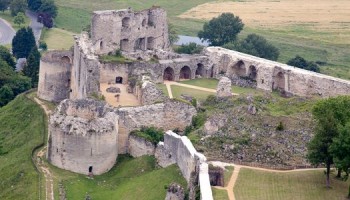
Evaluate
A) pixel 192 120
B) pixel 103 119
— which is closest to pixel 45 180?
pixel 103 119

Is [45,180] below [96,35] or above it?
below

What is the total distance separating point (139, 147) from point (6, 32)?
2572 inches

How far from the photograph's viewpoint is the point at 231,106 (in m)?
62.1

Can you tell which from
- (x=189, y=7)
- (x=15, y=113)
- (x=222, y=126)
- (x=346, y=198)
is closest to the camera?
(x=346, y=198)

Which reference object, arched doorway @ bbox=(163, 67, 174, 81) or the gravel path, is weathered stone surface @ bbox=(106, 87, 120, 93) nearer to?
arched doorway @ bbox=(163, 67, 174, 81)

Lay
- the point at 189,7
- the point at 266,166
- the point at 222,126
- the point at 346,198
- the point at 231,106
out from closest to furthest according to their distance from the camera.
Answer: the point at 346,198 → the point at 266,166 → the point at 222,126 → the point at 231,106 → the point at 189,7

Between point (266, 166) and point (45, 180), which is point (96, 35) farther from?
point (266, 166)

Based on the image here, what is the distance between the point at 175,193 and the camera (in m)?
48.9

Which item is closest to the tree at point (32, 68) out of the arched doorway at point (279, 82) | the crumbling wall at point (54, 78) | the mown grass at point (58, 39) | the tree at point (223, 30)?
the crumbling wall at point (54, 78)

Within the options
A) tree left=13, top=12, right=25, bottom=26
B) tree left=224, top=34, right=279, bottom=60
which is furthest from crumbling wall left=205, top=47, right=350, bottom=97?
tree left=13, top=12, right=25, bottom=26

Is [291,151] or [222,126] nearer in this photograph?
[291,151]

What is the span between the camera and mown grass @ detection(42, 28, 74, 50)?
112375mm

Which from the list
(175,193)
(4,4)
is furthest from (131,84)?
(4,4)

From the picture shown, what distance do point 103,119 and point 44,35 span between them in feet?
206
